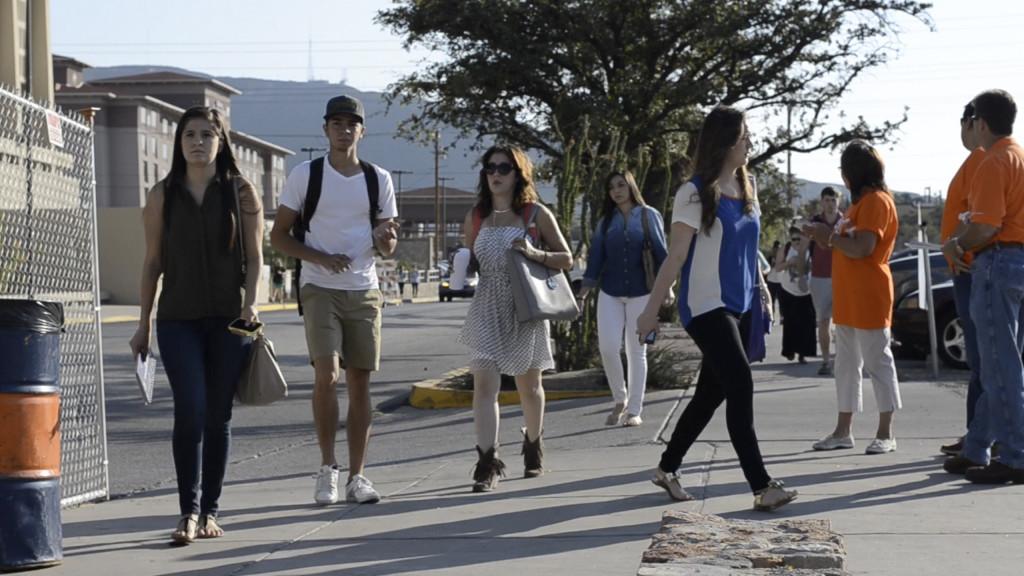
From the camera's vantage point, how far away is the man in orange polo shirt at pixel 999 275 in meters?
7.34

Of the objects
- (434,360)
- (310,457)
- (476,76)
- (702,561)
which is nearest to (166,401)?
(310,457)

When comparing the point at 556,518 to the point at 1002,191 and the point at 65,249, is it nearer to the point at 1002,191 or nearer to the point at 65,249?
the point at 1002,191

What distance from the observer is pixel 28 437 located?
6.02 metres

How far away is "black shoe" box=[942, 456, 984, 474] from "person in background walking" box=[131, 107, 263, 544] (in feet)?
12.0

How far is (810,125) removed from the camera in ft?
96.7

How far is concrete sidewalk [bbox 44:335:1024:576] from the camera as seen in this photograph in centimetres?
582

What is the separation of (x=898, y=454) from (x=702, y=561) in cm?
378

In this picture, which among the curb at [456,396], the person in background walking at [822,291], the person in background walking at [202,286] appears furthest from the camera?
the person in background walking at [822,291]

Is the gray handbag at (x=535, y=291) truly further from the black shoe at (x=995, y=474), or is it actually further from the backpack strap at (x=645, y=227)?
the backpack strap at (x=645, y=227)

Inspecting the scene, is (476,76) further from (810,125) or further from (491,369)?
(491,369)

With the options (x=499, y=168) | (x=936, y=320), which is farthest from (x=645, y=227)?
(x=936, y=320)

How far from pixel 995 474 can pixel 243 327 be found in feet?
12.1

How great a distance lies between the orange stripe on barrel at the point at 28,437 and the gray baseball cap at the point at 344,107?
2.16m

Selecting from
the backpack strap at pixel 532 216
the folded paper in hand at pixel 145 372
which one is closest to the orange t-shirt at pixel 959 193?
the backpack strap at pixel 532 216
